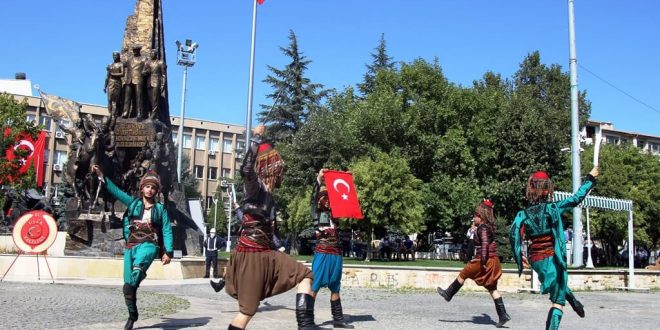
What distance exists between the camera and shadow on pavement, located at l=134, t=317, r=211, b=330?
8.32m

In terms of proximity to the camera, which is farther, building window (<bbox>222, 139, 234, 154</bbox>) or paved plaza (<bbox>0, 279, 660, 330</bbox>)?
building window (<bbox>222, 139, 234, 154</bbox>)

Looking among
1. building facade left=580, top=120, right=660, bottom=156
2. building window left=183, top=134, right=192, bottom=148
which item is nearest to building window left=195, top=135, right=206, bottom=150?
building window left=183, top=134, right=192, bottom=148

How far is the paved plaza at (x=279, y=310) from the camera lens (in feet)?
29.1

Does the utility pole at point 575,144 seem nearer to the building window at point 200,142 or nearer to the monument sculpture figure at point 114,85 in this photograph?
the monument sculpture figure at point 114,85

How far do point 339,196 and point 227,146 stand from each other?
82.0 meters

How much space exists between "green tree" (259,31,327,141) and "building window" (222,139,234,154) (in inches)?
1428

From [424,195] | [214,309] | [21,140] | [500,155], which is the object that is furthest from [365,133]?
[214,309]

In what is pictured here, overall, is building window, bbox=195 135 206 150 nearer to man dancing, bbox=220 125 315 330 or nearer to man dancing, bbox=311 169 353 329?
man dancing, bbox=311 169 353 329

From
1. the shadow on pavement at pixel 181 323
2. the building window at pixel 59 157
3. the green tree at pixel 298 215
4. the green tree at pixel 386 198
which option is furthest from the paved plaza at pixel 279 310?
the building window at pixel 59 157

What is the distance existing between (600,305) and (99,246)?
46.3 ft

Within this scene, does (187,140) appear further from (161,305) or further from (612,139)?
(161,305)

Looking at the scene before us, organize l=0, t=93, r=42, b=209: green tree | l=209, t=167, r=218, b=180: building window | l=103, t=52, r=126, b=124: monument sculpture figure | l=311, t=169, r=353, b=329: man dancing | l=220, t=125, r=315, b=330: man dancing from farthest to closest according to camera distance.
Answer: l=209, t=167, r=218, b=180: building window → l=0, t=93, r=42, b=209: green tree → l=103, t=52, r=126, b=124: monument sculpture figure → l=311, t=169, r=353, b=329: man dancing → l=220, t=125, r=315, b=330: man dancing

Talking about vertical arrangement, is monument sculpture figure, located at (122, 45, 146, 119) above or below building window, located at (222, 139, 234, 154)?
below

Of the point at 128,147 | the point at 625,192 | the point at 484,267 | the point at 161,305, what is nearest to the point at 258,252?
the point at 484,267
